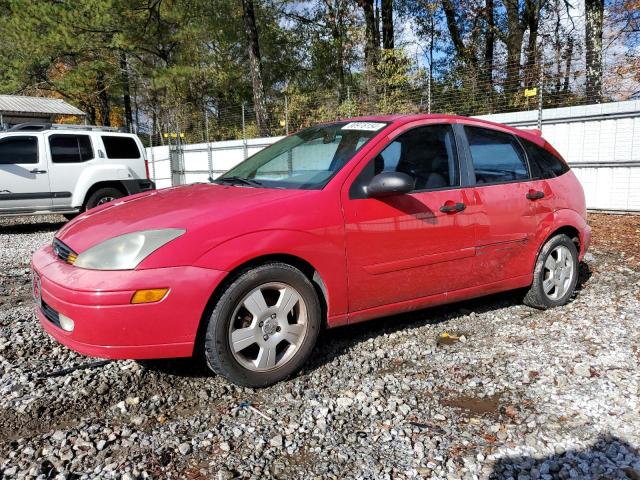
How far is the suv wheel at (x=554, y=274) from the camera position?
4.38m

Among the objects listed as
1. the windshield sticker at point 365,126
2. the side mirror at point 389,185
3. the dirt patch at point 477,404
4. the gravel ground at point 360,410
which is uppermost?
the windshield sticker at point 365,126

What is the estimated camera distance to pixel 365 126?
3748 millimetres

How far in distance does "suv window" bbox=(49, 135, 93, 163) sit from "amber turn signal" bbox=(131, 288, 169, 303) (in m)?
8.36

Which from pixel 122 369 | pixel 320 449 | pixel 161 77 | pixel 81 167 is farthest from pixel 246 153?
pixel 320 449

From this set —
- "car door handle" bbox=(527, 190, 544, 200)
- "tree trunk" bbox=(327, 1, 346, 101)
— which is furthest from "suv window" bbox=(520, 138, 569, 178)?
"tree trunk" bbox=(327, 1, 346, 101)

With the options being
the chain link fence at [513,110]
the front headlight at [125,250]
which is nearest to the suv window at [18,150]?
the chain link fence at [513,110]

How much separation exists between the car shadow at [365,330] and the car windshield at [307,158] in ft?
3.87

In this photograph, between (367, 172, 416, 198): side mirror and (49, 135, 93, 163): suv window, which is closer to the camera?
(367, 172, 416, 198): side mirror

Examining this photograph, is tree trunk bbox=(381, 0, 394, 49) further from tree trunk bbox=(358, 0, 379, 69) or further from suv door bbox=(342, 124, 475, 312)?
suv door bbox=(342, 124, 475, 312)

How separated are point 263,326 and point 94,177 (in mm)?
8338

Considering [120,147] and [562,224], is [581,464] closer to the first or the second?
[562,224]

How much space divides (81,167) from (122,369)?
788 cm

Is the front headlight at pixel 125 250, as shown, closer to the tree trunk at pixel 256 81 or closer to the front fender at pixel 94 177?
the front fender at pixel 94 177

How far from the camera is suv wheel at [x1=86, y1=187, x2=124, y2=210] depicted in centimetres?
998
